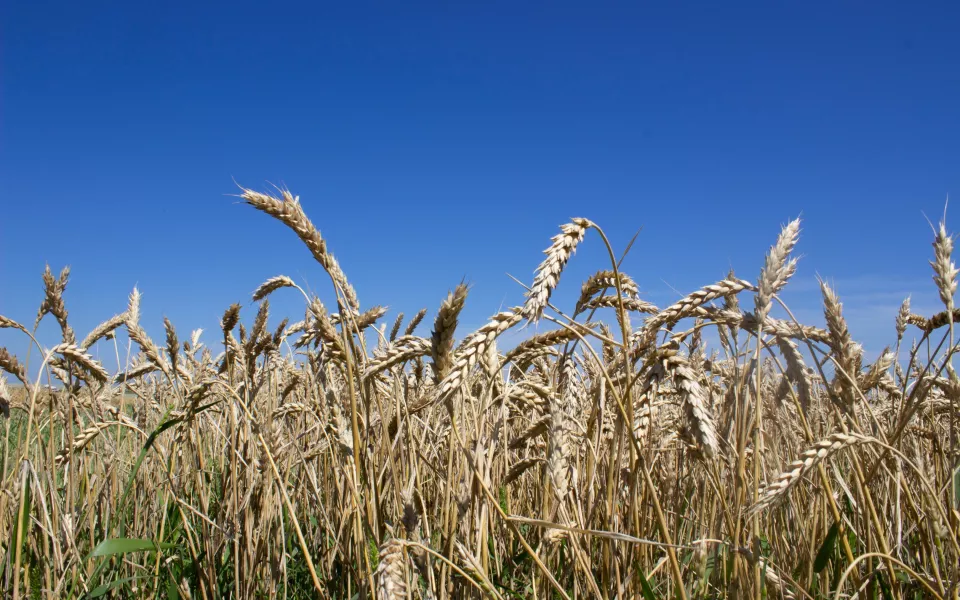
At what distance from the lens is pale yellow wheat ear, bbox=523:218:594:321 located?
1.40m

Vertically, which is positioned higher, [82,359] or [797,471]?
[82,359]

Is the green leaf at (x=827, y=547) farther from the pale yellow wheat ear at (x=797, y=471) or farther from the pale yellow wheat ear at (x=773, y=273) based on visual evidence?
the pale yellow wheat ear at (x=773, y=273)

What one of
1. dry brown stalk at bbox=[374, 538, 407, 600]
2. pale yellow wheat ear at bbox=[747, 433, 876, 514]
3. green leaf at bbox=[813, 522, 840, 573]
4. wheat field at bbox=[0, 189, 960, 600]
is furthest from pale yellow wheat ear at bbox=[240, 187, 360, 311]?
green leaf at bbox=[813, 522, 840, 573]

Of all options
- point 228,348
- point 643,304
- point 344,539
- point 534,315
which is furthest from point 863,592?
point 228,348

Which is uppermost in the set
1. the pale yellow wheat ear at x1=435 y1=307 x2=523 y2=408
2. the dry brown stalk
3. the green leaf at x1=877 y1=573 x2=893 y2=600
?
the pale yellow wheat ear at x1=435 y1=307 x2=523 y2=408

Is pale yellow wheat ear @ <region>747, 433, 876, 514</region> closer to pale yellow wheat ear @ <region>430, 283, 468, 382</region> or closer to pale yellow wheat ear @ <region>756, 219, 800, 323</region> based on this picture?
pale yellow wheat ear @ <region>756, 219, 800, 323</region>

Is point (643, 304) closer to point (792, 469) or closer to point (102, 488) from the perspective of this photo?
point (792, 469)

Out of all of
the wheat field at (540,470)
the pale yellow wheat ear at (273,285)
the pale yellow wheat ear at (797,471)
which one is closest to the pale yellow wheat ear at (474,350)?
the wheat field at (540,470)

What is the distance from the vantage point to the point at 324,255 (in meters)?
1.83

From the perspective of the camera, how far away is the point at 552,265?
1490 millimetres

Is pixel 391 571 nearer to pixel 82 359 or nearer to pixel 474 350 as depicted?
pixel 474 350

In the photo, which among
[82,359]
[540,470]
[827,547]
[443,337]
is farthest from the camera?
[540,470]

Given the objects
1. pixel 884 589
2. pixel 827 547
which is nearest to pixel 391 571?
pixel 827 547

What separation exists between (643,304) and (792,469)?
104cm
